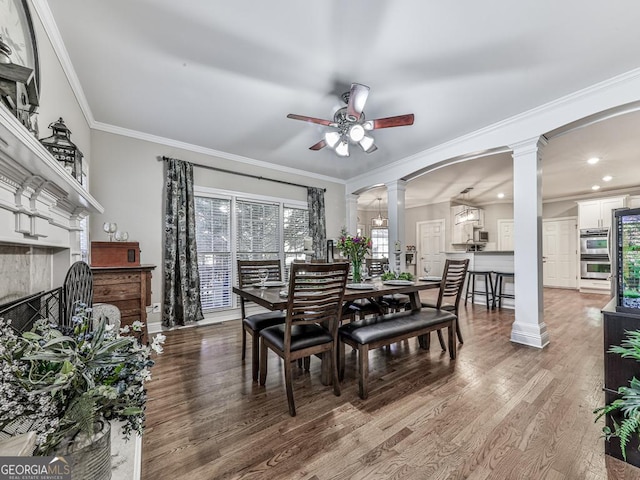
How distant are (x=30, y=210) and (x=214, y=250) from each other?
2.93 m

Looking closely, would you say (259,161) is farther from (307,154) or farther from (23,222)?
(23,222)

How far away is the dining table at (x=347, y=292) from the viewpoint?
2.01m

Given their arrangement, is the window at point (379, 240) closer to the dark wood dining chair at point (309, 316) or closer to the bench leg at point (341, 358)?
the bench leg at point (341, 358)

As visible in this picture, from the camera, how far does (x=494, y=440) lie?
1581 mm

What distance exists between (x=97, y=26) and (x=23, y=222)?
62.5 inches

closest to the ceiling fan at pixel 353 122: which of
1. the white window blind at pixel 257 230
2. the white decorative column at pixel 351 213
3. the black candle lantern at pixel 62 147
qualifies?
the black candle lantern at pixel 62 147

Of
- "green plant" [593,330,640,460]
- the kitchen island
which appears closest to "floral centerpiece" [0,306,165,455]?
"green plant" [593,330,640,460]

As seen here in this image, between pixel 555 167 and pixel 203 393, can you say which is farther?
pixel 555 167

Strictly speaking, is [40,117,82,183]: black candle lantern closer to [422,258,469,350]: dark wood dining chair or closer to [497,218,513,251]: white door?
[422,258,469,350]: dark wood dining chair

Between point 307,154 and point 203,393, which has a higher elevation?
point 307,154

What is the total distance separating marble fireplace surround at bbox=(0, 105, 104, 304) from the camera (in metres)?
1.03

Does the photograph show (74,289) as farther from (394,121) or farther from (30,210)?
(394,121)

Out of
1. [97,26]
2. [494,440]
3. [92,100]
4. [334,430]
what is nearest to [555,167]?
[494,440]

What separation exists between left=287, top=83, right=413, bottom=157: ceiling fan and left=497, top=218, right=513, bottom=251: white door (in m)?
7.06
